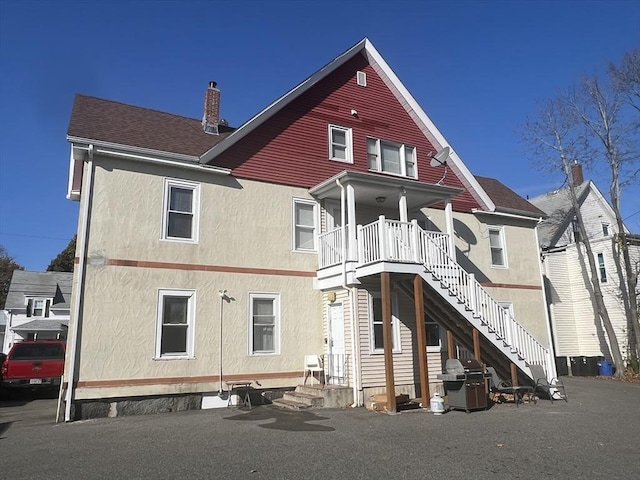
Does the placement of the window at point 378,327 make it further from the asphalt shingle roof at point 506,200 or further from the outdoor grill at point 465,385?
the asphalt shingle roof at point 506,200

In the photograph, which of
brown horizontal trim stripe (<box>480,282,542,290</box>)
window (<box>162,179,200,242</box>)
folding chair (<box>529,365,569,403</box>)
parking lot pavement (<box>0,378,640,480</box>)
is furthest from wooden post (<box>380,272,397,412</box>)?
brown horizontal trim stripe (<box>480,282,542,290</box>)

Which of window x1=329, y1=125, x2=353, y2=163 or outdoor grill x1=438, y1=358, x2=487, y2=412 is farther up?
window x1=329, y1=125, x2=353, y2=163

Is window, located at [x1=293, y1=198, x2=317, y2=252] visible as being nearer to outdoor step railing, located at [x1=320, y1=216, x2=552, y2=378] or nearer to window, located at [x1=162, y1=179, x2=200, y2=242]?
outdoor step railing, located at [x1=320, y1=216, x2=552, y2=378]

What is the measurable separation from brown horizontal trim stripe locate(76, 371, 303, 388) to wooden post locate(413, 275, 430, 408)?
3.64 metres

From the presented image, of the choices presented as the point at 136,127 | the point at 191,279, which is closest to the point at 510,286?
the point at 191,279

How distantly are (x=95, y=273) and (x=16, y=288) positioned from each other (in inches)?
1148

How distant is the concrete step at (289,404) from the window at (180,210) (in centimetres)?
501

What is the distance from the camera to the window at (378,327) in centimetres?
1431

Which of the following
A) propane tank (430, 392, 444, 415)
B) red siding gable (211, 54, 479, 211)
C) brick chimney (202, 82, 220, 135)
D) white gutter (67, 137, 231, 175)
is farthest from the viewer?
brick chimney (202, 82, 220, 135)

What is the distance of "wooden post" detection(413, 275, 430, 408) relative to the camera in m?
12.9

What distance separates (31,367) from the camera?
Answer: 664 inches

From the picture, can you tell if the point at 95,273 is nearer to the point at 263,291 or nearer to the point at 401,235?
the point at 263,291

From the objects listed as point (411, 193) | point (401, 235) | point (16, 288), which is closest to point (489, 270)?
point (411, 193)

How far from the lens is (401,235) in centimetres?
1363
